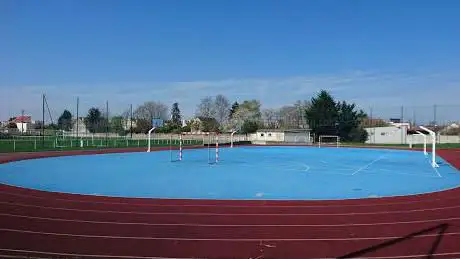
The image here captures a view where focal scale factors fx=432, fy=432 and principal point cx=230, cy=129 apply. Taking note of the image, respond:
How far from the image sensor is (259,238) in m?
7.34

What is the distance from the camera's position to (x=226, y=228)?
8.08 metres

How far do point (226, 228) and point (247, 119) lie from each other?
278 ft

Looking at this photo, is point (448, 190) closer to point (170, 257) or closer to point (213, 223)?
point (213, 223)

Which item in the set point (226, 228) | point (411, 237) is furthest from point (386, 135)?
point (226, 228)

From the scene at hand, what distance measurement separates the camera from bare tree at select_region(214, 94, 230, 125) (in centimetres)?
9612

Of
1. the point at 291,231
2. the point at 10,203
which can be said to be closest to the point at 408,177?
the point at 291,231

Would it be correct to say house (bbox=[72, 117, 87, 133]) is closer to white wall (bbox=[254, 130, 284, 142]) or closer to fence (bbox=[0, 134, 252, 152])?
fence (bbox=[0, 134, 252, 152])

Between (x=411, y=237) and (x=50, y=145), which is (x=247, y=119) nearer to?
(x=50, y=145)

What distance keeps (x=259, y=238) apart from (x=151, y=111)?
3764 inches

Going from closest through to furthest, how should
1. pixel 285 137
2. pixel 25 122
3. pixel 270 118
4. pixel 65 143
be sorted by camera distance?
pixel 65 143 < pixel 285 137 < pixel 270 118 < pixel 25 122

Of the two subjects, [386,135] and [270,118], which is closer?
[386,135]

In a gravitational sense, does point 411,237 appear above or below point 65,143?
below

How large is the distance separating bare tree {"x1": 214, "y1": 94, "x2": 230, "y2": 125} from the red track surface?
84.5 m

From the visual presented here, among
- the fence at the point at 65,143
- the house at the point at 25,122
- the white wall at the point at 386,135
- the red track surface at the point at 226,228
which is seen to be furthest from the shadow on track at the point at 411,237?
the house at the point at 25,122
